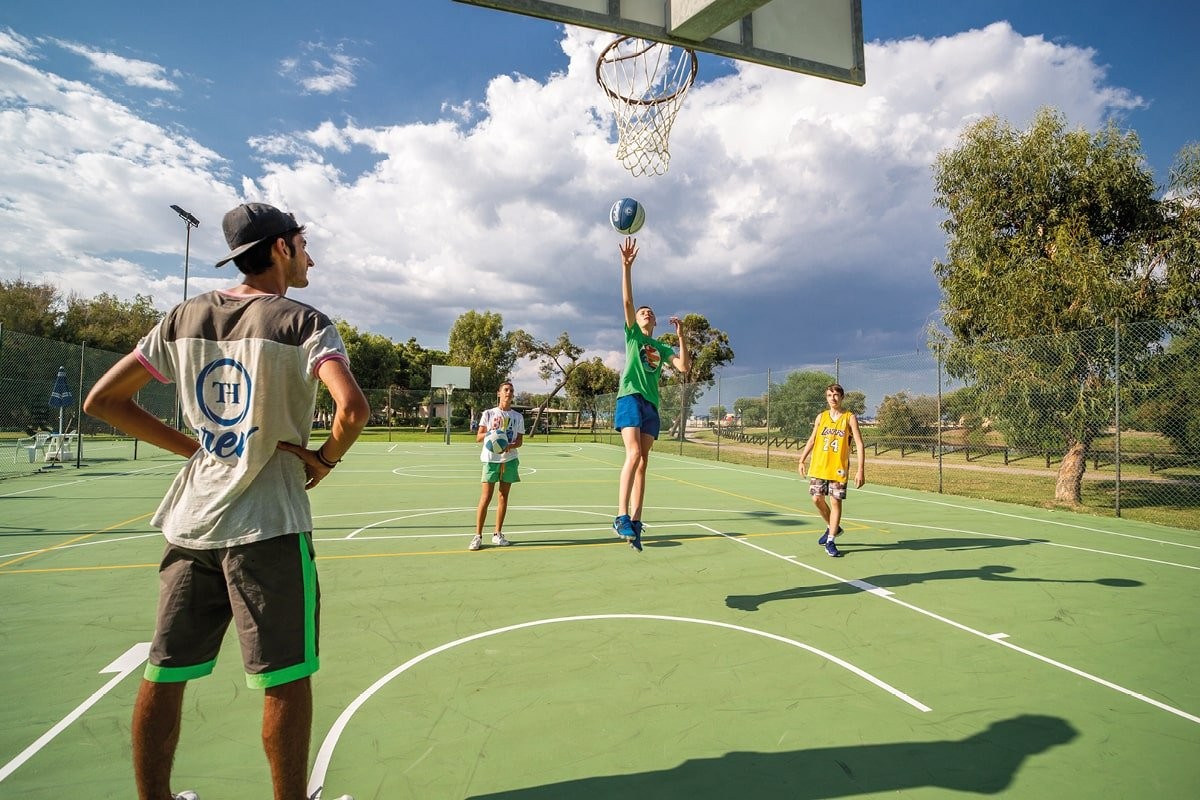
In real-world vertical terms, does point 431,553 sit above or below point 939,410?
below

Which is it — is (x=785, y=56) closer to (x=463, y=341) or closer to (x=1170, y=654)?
(x=1170, y=654)

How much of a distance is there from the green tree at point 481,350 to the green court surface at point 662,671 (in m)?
41.9

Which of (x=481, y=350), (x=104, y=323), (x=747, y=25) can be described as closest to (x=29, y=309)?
(x=104, y=323)

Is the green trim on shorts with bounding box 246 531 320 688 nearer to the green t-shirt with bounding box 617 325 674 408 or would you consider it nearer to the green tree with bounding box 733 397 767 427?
the green t-shirt with bounding box 617 325 674 408

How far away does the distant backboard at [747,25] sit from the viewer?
15.1 feet

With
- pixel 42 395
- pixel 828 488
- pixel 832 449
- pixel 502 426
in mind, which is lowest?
pixel 828 488

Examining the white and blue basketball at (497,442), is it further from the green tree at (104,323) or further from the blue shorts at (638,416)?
the green tree at (104,323)

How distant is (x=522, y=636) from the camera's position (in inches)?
168

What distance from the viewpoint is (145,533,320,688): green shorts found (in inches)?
74.0

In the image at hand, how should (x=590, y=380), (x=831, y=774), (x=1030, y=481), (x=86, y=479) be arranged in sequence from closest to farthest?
(x=831, y=774) < (x=86, y=479) < (x=1030, y=481) < (x=590, y=380)

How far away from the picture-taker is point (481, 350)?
49844 mm

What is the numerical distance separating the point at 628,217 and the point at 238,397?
4.41 metres

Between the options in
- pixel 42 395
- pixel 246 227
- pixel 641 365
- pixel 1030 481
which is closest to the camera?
pixel 246 227

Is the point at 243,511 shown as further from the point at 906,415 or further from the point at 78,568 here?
the point at 906,415
